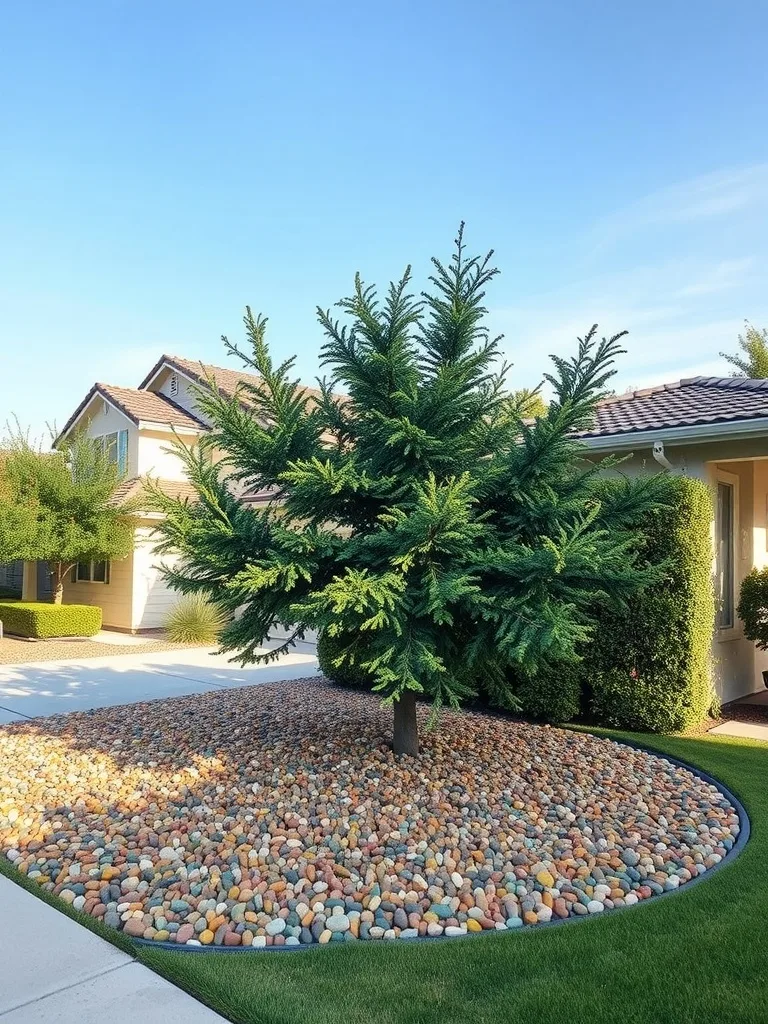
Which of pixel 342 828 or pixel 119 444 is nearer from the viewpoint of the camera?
pixel 342 828

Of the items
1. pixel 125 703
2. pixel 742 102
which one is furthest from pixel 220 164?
pixel 125 703

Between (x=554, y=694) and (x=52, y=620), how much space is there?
12295mm

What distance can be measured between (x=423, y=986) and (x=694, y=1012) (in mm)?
1044

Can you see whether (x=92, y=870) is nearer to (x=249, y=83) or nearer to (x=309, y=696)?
(x=309, y=696)

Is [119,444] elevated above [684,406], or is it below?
above

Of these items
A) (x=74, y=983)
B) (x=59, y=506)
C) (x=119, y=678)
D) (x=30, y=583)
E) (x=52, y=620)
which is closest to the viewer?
(x=74, y=983)

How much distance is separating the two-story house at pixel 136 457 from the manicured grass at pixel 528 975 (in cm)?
1406

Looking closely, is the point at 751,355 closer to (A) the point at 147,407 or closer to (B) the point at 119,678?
(A) the point at 147,407

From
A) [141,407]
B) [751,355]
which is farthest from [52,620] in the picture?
[751,355]

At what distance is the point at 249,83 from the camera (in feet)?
32.6

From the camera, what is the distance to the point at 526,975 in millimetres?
2908

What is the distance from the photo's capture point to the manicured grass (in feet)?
8.65

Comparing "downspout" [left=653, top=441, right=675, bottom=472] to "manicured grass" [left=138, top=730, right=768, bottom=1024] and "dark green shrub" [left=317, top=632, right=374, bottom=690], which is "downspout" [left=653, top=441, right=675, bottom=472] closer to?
"dark green shrub" [left=317, top=632, right=374, bottom=690]

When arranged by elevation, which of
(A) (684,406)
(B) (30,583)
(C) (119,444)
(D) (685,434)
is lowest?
(B) (30,583)
